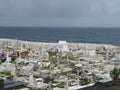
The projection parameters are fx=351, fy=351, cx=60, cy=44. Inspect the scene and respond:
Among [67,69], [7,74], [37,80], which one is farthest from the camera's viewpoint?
[67,69]

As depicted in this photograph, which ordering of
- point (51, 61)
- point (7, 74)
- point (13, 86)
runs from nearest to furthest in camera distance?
point (13, 86) → point (7, 74) → point (51, 61)

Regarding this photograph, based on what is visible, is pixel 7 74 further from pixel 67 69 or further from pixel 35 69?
pixel 67 69

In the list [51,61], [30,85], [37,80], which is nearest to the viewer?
[30,85]

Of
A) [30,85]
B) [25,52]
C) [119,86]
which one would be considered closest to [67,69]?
[30,85]

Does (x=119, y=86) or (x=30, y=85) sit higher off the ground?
(x=119, y=86)

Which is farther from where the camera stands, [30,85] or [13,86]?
[30,85]

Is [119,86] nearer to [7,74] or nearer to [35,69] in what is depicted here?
[7,74]

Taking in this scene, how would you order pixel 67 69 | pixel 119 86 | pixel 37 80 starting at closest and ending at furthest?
1. pixel 119 86
2. pixel 37 80
3. pixel 67 69

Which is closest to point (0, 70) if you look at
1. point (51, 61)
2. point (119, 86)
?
point (51, 61)

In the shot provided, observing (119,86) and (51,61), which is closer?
(119,86)
